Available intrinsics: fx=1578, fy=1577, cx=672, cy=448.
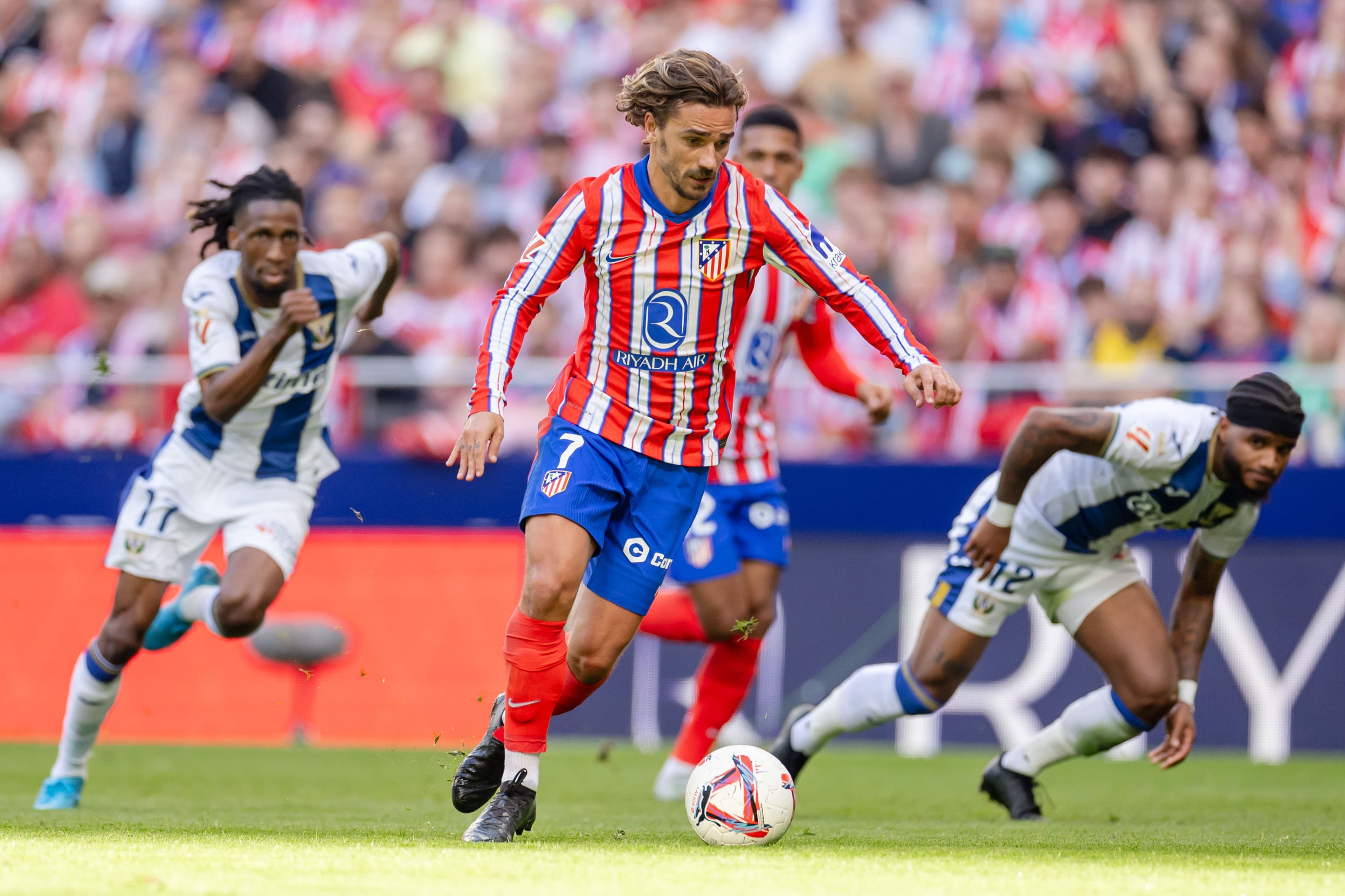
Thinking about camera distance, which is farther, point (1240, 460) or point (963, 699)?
point (963, 699)

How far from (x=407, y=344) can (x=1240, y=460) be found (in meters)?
7.56

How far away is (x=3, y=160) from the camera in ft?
48.4

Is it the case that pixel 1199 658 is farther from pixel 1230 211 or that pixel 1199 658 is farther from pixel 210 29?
pixel 210 29

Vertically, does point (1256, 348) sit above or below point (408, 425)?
above

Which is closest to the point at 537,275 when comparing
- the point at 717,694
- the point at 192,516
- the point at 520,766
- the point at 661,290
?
the point at 661,290

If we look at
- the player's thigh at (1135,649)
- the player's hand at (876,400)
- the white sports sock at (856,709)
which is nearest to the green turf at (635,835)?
the white sports sock at (856,709)

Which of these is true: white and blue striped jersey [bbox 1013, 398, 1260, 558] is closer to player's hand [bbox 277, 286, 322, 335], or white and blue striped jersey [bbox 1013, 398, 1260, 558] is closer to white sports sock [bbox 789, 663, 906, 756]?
white sports sock [bbox 789, 663, 906, 756]

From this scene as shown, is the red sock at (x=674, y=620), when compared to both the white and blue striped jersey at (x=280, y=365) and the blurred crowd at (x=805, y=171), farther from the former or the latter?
the blurred crowd at (x=805, y=171)

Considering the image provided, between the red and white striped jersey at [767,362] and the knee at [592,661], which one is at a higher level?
the red and white striped jersey at [767,362]

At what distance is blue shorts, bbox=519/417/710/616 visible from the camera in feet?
16.2

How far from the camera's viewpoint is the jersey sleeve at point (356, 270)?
265 inches

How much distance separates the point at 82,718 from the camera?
6402 millimetres

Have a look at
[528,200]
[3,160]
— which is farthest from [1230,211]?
[3,160]

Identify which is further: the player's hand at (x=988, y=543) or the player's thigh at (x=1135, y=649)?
the player's thigh at (x=1135, y=649)
